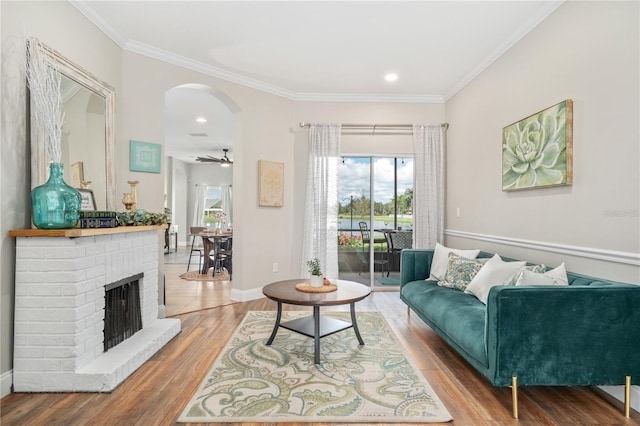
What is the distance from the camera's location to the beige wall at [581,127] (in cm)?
214

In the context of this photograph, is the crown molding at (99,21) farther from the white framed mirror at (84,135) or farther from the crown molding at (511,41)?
the crown molding at (511,41)

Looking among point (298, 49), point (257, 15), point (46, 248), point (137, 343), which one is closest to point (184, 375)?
point (137, 343)

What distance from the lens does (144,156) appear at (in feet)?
12.0

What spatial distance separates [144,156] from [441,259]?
3230 millimetres

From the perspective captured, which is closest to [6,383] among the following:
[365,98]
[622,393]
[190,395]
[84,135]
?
[190,395]

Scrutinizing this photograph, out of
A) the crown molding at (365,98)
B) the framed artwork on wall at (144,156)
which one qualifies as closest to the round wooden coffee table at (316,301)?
the framed artwork on wall at (144,156)

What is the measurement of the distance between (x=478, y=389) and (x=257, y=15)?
3298 millimetres

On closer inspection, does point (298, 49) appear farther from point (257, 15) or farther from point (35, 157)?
point (35, 157)

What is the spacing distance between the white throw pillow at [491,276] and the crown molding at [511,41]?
78.7 inches

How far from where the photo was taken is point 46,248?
2244 mm

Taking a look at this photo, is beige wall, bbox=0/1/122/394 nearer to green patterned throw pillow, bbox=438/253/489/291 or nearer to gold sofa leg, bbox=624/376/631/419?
green patterned throw pillow, bbox=438/253/489/291

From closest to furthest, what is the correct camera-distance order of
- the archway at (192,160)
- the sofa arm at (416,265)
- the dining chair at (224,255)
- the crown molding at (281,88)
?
the crown molding at (281,88) < the sofa arm at (416,265) < the archway at (192,160) < the dining chair at (224,255)

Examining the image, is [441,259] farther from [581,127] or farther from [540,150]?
[581,127]

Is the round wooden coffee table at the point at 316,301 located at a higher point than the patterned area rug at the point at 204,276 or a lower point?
higher
